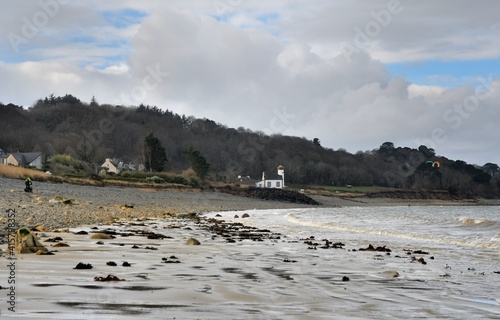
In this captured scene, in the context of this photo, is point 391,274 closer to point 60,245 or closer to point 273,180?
point 60,245

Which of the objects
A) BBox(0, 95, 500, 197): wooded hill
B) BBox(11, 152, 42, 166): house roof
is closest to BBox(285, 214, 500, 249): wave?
BBox(11, 152, 42, 166): house roof

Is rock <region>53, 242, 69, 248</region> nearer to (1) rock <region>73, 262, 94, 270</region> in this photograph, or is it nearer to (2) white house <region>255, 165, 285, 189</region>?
(1) rock <region>73, 262, 94, 270</region>

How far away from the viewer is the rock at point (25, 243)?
31.2 ft

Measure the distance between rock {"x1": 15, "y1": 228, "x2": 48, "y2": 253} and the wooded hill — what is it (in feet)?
341

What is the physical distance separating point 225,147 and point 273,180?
43223 millimetres

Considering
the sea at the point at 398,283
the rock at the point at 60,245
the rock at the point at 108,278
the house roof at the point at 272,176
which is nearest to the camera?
the sea at the point at 398,283

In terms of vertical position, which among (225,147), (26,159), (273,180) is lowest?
(273,180)

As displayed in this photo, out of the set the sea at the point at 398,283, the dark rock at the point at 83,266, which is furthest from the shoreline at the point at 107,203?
the sea at the point at 398,283

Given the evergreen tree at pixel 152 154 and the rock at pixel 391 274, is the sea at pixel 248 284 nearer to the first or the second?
the rock at pixel 391 274

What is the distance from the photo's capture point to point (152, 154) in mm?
90250

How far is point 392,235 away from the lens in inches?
848

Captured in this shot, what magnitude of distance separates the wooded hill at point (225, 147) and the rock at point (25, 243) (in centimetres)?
10408

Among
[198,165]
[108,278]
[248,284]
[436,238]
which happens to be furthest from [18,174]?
[248,284]

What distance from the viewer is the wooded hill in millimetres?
141250
